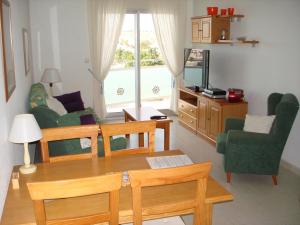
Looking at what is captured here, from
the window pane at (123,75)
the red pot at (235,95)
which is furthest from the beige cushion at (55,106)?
the red pot at (235,95)

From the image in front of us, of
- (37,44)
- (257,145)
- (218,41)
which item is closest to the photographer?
(257,145)

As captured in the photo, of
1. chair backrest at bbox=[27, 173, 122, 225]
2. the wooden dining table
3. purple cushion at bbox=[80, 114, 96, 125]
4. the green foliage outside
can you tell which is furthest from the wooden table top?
chair backrest at bbox=[27, 173, 122, 225]

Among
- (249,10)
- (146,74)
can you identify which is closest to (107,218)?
(249,10)

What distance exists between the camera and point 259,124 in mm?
3939

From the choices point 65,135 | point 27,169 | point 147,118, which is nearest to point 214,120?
point 147,118

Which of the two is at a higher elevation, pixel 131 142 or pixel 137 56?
pixel 137 56

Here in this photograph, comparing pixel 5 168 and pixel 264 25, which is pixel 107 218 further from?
pixel 264 25

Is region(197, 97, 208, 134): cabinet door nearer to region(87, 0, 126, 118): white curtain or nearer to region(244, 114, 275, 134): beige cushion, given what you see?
region(244, 114, 275, 134): beige cushion

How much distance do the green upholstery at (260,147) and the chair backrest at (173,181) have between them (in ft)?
6.84

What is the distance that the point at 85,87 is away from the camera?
6625 mm

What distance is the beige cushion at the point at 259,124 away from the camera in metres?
3.88

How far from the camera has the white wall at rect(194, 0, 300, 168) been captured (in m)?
4.14

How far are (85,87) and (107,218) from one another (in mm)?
5204

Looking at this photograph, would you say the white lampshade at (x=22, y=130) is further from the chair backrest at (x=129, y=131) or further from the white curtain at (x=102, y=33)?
the white curtain at (x=102, y=33)
